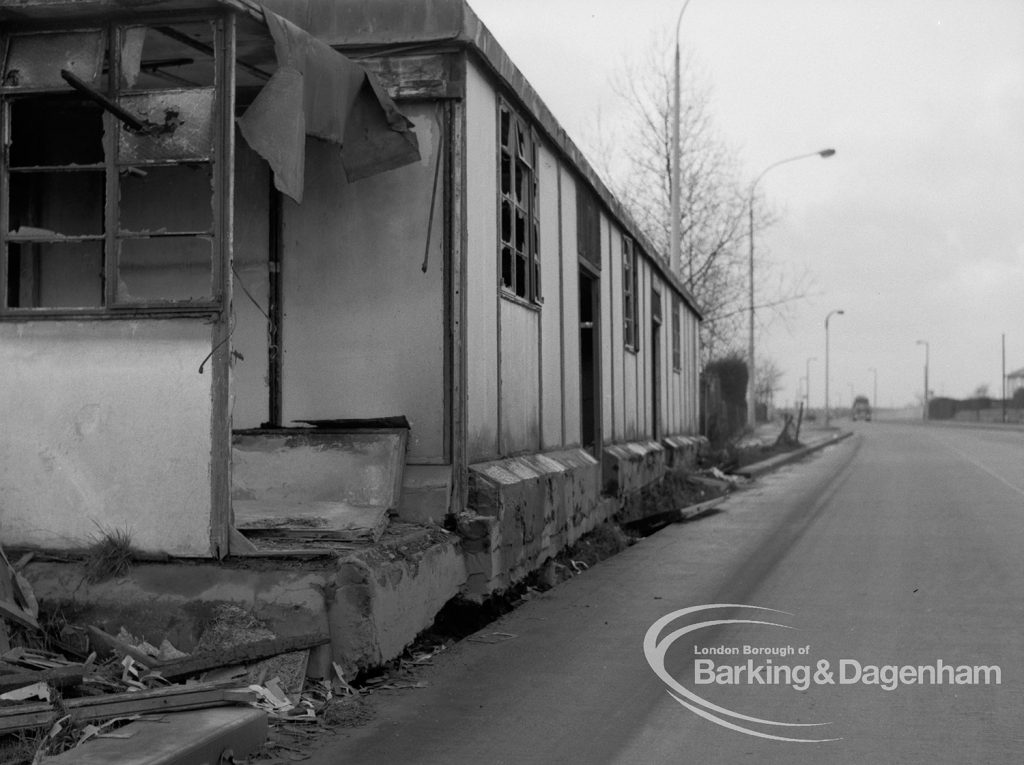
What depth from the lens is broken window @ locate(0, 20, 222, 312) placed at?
5977 mm

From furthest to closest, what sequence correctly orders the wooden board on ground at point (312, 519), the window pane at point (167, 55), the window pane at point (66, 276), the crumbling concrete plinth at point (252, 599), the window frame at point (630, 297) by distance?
the window frame at point (630, 297), the window pane at point (66, 276), the wooden board on ground at point (312, 519), the window pane at point (167, 55), the crumbling concrete plinth at point (252, 599)

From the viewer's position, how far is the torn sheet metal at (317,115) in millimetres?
6012

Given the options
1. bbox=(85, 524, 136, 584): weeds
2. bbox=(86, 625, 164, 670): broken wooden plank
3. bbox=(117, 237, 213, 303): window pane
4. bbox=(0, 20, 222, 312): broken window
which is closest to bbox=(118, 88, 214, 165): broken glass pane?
bbox=(0, 20, 222, 312): broken window

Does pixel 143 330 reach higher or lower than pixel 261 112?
lower

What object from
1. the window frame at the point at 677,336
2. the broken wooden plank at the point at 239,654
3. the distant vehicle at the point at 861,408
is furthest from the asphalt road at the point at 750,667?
the distant vehicle at the point at 861,408

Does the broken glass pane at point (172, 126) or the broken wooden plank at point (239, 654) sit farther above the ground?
the broken glass pane at point (172, 126)

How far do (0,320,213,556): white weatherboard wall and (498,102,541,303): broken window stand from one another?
11.3 feet

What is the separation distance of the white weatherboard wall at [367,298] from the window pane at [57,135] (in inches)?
54.6

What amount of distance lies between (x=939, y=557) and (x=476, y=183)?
554cm

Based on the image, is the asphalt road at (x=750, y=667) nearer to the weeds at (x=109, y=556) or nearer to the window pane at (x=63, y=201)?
the weeds at (x=109, y=556)

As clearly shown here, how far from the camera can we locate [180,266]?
25.0 feet

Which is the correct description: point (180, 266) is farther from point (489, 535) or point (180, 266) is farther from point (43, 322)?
point (489, 535)

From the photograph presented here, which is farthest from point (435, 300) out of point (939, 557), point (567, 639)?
point (939, 557)

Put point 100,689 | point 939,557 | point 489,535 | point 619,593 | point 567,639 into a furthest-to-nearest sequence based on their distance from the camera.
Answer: point 939,557, point 619,593, point 489,535, point 567,639, point 100,689
